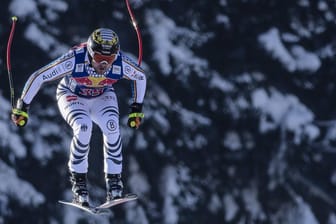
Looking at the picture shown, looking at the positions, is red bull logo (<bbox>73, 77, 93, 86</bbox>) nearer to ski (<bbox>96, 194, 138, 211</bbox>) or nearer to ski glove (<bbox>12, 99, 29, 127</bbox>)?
ski glove (<bbox>12, 99, 29, 127</bbox>)

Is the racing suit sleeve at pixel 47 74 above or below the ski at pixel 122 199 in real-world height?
above

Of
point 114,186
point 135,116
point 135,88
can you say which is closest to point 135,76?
point 135,88

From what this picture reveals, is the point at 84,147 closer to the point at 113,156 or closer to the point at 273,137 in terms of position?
the point at 113,156

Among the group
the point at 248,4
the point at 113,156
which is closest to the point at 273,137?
the point at 248,4

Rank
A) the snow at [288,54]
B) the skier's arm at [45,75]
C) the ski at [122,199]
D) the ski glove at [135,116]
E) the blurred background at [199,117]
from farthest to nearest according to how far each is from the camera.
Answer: the snow at [288,54]
the blurred background at [199,117]
the ski glove at [135,116]
the ski at [122,199]
the skier's arm at [45,75]

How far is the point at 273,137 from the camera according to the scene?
34938 mm

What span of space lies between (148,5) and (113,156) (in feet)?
58.5

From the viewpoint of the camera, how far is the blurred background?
3141 cm

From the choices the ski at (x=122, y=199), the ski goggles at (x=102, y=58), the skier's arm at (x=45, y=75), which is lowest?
the ski at (x=122, y=199)

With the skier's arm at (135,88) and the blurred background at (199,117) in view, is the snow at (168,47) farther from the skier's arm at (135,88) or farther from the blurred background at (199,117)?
the skier's arm at (135,88)

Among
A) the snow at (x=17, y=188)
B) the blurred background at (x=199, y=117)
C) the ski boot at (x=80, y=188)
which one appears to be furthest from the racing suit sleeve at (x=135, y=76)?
the snow at (x=17, y=188)

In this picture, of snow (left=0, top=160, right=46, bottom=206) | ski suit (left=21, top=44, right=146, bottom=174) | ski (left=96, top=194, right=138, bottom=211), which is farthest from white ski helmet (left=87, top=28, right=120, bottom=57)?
snow (left=0, top=160, right=46, bottom=206)

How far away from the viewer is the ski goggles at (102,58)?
15000 millimetres

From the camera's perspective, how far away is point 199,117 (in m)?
33.8
